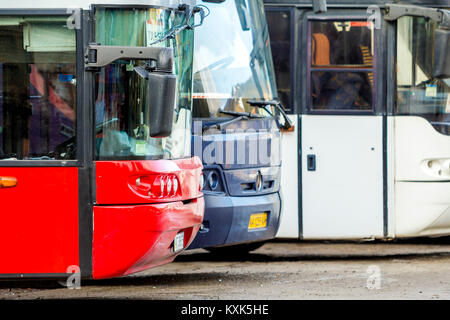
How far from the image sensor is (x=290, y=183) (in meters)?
11.0

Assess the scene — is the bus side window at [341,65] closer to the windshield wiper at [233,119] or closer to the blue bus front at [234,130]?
the blue bus front at [234,130]

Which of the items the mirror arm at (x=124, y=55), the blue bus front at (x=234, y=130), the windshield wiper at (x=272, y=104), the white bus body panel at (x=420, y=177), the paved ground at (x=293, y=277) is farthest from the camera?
the white bus body panel at (x=420, y=177)

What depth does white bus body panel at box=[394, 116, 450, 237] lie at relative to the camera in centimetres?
1084

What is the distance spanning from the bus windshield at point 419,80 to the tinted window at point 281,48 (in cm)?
115

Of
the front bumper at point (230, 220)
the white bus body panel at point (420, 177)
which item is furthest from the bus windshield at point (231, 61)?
the white bus body panel at point (420, 177)

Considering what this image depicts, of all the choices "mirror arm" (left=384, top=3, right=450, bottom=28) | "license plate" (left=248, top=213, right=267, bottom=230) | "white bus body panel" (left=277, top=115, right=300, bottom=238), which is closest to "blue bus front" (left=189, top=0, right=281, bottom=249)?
"license plate" (left=248, top=213, right=267, bottom=230)

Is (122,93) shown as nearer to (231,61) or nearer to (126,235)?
(126,235)

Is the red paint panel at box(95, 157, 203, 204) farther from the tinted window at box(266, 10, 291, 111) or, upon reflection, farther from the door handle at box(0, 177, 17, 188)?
the tinted window at box(266, 10, 291, 111)

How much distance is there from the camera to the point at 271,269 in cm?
1059

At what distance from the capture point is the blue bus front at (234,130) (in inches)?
364

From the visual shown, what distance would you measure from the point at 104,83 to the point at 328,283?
3.24 m

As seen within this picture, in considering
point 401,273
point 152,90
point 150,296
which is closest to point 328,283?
point 401,273

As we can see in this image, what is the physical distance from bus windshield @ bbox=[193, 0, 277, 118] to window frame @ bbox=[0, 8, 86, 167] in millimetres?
2232
